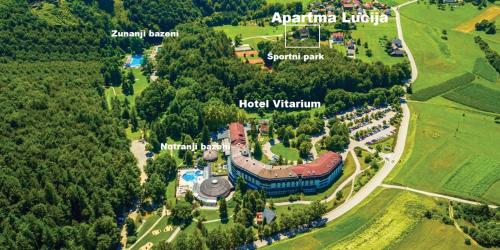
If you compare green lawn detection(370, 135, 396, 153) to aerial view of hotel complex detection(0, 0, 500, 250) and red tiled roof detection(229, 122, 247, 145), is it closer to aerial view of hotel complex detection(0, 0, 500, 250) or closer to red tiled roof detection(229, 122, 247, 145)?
aerial view of hotel complex detection(0, 0, 500, 250)

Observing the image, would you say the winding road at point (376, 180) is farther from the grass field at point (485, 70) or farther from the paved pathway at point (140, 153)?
the paved pathway at point (140, 153)

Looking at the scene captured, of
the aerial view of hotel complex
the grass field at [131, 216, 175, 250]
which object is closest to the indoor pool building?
the aerial view of hotel complex

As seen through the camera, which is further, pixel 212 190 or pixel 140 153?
pixel 140 153

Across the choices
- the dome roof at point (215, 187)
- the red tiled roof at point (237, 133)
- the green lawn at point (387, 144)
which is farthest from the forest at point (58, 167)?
the green lawn at point (387, 144)

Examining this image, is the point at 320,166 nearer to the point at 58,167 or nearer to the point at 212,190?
the point at 212,190

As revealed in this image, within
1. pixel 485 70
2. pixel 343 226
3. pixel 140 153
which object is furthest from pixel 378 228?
pixel 485 70

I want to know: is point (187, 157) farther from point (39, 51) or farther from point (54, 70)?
point (39, 51)
